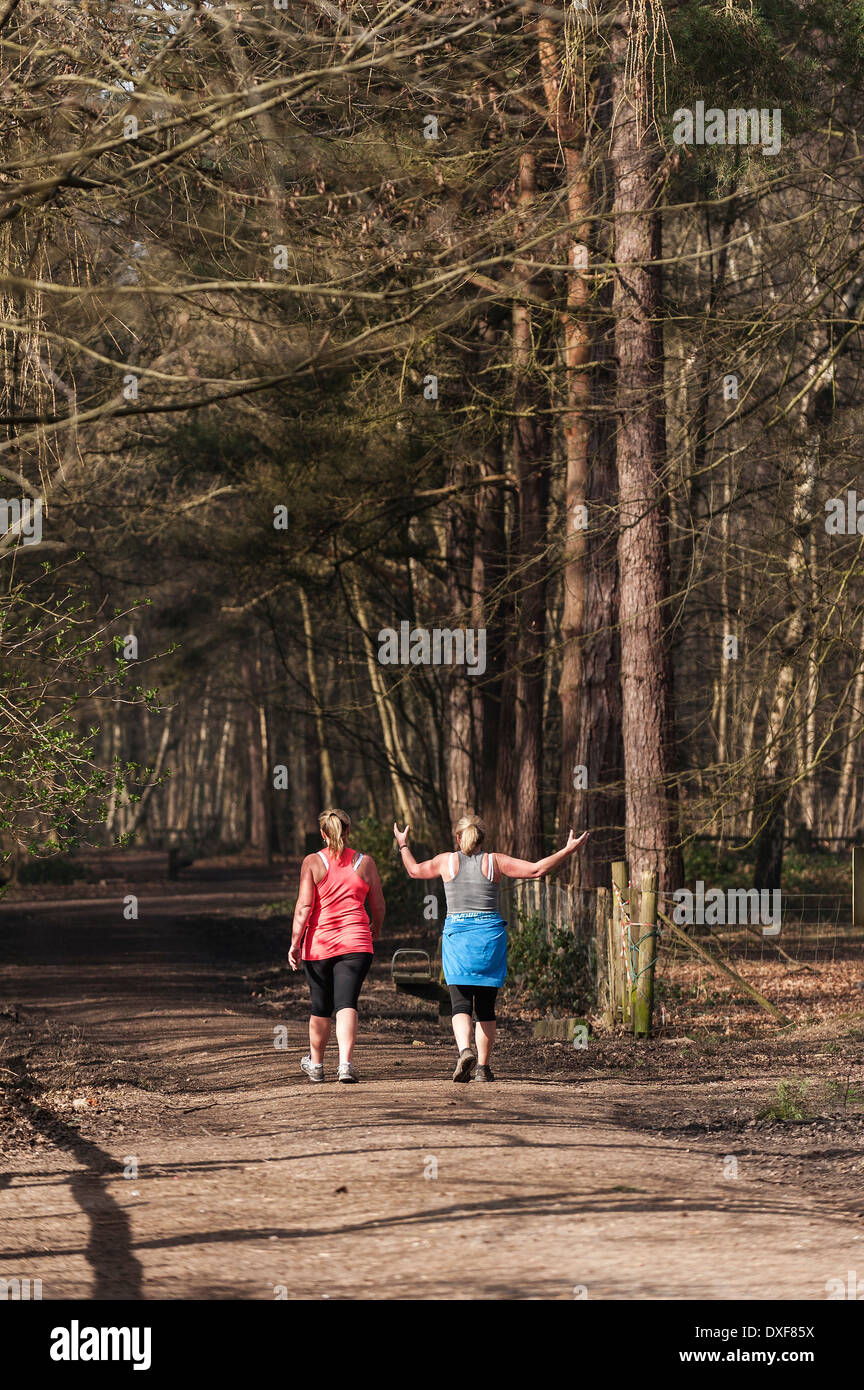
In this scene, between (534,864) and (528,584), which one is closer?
(534,864)

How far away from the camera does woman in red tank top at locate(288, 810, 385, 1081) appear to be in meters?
→ 9.53

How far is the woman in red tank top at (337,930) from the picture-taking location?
953 cm

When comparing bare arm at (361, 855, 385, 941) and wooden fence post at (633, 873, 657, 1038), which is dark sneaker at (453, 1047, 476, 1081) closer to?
bare arm at (361, 855, 385, 941)

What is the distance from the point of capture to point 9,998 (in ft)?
54.5

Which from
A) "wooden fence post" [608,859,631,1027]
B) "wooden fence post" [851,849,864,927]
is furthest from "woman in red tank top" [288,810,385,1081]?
"wooden fence post" [851,849,864,927]

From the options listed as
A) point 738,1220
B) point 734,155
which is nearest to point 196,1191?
point 738,1220

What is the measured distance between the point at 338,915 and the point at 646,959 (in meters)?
3.74

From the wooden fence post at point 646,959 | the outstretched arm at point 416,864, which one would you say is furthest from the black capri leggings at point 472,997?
the wooden fence post at point 646,959

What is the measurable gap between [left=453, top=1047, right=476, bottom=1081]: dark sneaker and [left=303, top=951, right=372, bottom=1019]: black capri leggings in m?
0.74

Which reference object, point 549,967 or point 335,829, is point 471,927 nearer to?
point 335,829

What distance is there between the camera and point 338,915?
31.4 feet

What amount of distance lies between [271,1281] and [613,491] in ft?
38.8

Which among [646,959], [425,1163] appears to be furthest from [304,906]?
[646,959]

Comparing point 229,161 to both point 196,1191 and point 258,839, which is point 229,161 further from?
point 258,839
